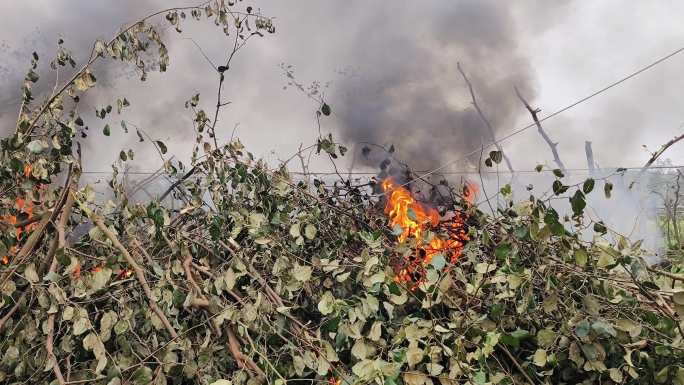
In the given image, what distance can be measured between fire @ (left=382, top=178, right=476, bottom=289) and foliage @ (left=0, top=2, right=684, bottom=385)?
5cm

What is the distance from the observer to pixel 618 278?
5.43 feet

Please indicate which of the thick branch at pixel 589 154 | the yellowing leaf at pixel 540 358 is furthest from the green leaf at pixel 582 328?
the thick branch at pixel 589 154

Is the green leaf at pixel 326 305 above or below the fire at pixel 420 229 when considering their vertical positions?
below

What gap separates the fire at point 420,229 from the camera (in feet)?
5.54

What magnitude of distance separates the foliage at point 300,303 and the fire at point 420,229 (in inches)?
Answer: 1.8

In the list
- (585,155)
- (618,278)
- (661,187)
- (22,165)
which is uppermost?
(585,155)

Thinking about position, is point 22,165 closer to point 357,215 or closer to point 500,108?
point 357,215

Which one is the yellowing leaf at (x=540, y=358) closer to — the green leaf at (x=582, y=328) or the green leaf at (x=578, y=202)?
the green leaf at (x=582, y=328)

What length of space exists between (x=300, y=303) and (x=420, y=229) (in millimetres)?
437

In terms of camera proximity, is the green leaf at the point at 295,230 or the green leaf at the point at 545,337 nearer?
the green leaf at the point at 545,337

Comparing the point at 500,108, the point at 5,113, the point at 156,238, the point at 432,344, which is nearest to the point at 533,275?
the point at 432,344

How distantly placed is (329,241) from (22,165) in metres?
0.96

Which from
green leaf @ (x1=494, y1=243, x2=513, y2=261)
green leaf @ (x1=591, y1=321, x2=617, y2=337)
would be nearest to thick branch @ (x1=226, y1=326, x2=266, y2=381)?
green leaf @ (x1=494, y1=243, x2=513, y2=261)

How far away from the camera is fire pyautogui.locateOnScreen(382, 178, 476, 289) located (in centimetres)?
169
